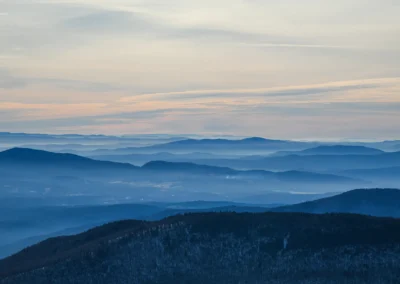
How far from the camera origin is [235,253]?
5978 cm

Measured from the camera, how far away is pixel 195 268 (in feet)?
191

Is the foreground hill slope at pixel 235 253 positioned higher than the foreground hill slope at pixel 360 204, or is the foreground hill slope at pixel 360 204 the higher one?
the foreground hill slope at pixel 360 204

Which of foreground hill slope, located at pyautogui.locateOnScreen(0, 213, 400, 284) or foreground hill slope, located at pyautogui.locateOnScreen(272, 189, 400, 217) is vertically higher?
foreground hill slope, located at pyautogui.locateOnScreen(272, 189, 400, 217)

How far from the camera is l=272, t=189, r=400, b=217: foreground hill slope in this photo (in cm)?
16238

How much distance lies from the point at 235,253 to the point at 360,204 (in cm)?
11254

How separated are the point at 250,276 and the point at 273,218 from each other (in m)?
9.19

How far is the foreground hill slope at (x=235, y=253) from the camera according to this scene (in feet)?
184

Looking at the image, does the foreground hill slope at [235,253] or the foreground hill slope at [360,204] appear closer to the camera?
the foreground hill slope at [235,253]

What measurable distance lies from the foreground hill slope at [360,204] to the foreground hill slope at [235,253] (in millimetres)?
99511

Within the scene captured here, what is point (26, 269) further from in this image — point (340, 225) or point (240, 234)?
point (340, 225)

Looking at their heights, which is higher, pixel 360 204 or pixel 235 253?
pixel 360 204

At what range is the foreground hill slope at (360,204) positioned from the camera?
533ft

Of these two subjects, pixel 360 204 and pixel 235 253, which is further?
pixel 360 204

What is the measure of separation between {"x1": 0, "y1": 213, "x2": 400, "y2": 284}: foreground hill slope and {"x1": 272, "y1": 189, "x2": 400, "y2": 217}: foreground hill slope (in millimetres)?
99511
